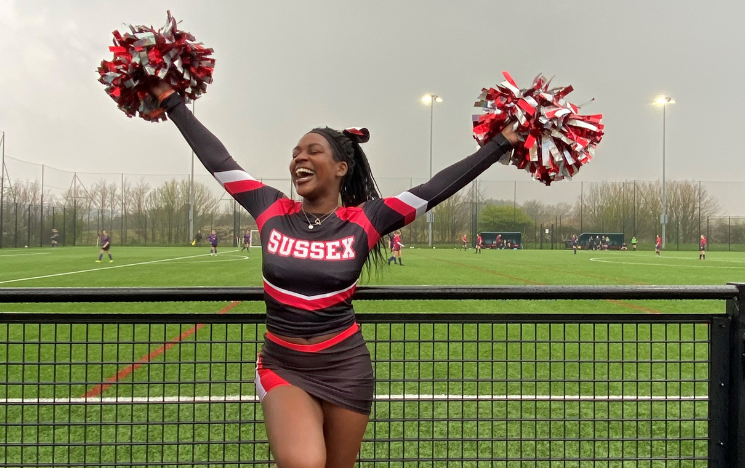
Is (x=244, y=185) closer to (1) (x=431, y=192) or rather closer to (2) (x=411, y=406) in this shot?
(1) (x=431, y=192)

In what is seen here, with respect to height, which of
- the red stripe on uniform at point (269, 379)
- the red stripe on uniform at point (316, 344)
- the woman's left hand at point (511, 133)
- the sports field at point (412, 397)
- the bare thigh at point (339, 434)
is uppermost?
the woman's left hand at point (511, 133)

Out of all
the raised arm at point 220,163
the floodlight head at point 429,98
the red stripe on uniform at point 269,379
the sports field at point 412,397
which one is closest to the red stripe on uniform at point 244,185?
the raised arm at point 220,163

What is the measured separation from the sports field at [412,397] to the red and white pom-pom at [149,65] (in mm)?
946

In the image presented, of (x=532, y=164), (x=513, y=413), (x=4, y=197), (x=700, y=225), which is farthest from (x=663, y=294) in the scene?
(x=700, y=225)

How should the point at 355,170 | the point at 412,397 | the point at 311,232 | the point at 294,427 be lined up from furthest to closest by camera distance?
the point at 412,397 < the point at 355,170 < the point at 311,232 < the point at 294,427

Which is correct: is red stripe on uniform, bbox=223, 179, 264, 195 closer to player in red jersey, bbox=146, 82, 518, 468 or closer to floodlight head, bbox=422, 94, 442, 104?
player in red jersey, bbox=146, 82, 518, 468

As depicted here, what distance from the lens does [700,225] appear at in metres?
53.6

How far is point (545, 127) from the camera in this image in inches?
80.3

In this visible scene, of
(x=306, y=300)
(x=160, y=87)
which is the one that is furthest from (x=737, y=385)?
(x=160, y=87)

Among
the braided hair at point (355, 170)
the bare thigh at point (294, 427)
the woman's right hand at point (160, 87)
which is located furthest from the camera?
the woman's right hand at point (160, 87)

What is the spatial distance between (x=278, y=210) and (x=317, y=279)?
37 centimetres

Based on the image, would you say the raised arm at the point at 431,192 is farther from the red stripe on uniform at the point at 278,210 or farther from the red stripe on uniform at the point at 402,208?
the red stripe on uniform at the point at 278,210

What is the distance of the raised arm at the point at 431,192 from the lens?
82.7 inches

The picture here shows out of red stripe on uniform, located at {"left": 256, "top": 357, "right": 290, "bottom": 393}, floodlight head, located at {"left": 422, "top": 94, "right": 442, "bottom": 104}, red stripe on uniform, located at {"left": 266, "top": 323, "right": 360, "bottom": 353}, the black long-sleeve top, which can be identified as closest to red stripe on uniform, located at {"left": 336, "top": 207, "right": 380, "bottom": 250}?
the black long-sleeve top
